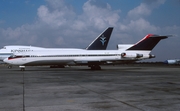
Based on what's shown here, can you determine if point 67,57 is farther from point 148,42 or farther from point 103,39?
point 103,39

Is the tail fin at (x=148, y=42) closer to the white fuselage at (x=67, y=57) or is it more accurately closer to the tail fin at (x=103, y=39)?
the white fuselage at (x=67, y=57)

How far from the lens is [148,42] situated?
3512 centimetres

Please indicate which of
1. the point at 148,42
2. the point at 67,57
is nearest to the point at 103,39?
the point at 148,42

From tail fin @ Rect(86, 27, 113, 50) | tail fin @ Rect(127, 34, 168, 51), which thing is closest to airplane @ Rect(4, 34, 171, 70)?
tail fin @ Rect(127, 34, 168, 51)

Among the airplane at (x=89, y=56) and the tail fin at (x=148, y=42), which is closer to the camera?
the airplane at (x=89, y=56)

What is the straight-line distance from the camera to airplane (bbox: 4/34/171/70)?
109 feet

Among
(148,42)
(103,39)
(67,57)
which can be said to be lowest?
(67,57)

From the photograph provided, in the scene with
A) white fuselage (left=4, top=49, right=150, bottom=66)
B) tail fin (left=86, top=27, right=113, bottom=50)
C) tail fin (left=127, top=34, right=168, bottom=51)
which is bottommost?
white fuselage (left=4, top=49, right=150, bottom=66)

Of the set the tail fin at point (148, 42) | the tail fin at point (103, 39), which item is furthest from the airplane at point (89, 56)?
the tail fin at point (103, 39)

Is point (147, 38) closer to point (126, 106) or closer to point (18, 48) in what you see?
point (126, 106)

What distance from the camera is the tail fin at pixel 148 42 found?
35000 millimetres

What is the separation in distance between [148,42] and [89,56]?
9499 millimetres

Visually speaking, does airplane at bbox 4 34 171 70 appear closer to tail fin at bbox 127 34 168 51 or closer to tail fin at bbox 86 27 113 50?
tail fin at bbox 127 34 168 51

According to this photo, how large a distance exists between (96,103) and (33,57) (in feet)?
89.9
